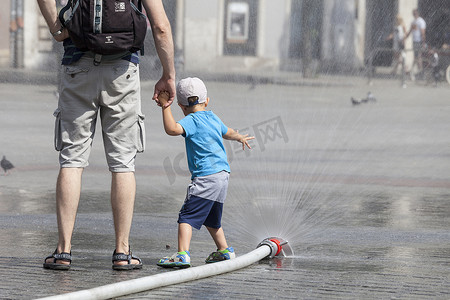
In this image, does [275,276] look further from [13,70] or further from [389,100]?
[13,70]

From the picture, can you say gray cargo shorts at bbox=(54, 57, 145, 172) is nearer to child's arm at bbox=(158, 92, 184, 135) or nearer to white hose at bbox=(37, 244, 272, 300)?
child's arm at bbox=(158, 92, 184, 135)

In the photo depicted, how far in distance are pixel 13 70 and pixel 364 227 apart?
2228 cm

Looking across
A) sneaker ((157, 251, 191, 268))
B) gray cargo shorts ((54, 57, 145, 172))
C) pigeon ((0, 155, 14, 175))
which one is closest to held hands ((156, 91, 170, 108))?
gray cargo shorts ((54, 57, 145, 172))

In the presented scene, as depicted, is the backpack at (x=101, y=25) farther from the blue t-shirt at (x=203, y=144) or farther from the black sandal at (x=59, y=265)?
the black sandal at (x=59, y=265)

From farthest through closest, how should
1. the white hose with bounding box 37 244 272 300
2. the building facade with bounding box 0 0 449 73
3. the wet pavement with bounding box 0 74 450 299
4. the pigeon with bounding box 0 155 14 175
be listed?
the building facade with bounding box 0 0 449 73 → the pigeon with bounding box 0 155 14 175 → the wet pavement with bounding box 0 74 450 299 → the white hose with bounding box 37 244 272 300

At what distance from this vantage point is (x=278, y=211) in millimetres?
5793

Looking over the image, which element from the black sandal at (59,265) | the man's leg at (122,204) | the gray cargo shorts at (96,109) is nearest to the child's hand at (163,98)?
the gray cargo shorts at (96,109)

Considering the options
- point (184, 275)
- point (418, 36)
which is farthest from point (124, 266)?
point (418, 36)

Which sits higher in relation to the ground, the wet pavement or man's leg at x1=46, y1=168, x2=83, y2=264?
man's leg at x1=46, y1=168, x2=83, y2=264

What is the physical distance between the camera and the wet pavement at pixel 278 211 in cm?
466

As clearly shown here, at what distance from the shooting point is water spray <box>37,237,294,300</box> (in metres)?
4.03

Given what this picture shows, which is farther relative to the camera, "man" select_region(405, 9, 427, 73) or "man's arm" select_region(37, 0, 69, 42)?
"man" select_region(405, 9, 427, 73)

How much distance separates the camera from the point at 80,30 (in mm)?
4738

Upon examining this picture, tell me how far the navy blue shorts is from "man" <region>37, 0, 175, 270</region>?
31 centimetres
